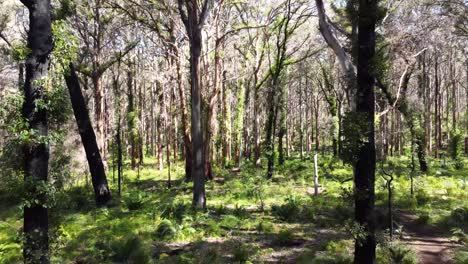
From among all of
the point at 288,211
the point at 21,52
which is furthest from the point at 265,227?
the point at 21,52

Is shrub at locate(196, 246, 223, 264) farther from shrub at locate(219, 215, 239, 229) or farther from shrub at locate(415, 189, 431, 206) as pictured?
shrub at locate(415, 189, 431, 206)

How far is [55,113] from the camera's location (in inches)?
232

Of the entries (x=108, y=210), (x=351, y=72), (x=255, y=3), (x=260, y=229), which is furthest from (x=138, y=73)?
(x=351, y=72)

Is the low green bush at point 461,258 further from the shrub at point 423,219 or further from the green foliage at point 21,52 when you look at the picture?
the green foliage at point 21,52

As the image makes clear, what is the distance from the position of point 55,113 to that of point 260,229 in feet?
19.2

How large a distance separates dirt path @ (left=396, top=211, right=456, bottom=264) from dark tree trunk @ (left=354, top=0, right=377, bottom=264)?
2.11 metres

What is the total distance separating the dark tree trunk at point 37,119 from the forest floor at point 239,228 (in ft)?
1.22

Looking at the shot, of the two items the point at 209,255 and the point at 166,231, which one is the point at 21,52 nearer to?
the point at 209,255

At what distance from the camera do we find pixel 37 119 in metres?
5.51

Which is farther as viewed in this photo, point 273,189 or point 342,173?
point 342,173

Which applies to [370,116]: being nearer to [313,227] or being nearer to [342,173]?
[313,227]

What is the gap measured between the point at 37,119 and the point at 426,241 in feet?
29.1

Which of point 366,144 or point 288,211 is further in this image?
point 288,211

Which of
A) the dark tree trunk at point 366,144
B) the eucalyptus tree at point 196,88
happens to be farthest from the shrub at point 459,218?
the eucalyptus tree at point 196,88
